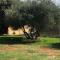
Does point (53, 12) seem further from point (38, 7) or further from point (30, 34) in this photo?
point (30, 34)

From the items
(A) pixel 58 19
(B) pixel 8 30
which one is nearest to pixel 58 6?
(A) pixel 58 19

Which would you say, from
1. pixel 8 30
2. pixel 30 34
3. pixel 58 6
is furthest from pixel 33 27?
pixel 8 30

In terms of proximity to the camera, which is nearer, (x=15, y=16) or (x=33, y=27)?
(x=15, y=16)

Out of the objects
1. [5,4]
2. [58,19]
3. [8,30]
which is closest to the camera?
[5,4]

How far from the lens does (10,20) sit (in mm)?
34062

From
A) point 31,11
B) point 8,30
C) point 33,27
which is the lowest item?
point 8,30

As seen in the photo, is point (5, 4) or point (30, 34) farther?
point (30, 34)

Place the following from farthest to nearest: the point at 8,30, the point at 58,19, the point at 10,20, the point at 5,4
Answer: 1. the point at 8,30
2. the point at 58,19
3. the point at 10,20
4. the point at 5,4

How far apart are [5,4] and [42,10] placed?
442cm

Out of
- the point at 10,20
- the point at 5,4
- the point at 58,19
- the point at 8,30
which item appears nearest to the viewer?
the point at 5,4

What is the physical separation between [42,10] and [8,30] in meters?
28.5

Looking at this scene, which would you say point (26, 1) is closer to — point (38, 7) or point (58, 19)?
point (38, 7)

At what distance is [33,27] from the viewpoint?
3581 cm

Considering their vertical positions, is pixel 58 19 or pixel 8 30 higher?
pixel 58 19
